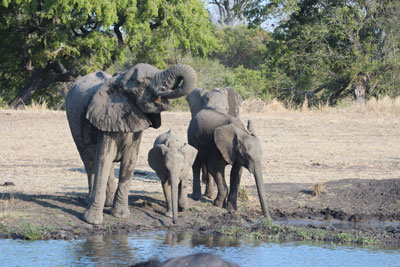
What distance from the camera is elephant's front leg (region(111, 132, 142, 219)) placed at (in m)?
9.50

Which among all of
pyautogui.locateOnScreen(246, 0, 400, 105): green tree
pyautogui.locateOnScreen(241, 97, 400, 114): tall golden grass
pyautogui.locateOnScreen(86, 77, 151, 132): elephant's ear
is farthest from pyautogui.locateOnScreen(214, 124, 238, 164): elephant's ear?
pyautogui.locateOnScreen(246, 0, 400, 105): green tree

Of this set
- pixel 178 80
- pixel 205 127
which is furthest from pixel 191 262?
pixel 205 127

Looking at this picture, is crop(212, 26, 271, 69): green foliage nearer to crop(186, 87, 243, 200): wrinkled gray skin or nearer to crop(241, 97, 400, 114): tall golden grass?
crop(241, 97, 400, 114): tall golden grass

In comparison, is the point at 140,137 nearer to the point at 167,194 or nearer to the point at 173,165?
the point at 173,165

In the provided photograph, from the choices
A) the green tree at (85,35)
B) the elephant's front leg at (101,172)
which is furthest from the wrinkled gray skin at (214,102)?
the green tree at (85,35)

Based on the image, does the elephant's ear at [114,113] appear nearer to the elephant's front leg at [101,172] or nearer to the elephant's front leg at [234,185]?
the elephant's front leg at [101,172]

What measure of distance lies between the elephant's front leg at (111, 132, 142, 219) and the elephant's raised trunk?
1.31 m

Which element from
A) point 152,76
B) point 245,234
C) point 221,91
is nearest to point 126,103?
point 152,76

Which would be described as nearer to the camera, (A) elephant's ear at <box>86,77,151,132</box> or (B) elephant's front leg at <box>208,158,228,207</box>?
(A) elephant's ear at <box>86,77,151,132</box>

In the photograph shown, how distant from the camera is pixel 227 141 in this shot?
1033 centimetres

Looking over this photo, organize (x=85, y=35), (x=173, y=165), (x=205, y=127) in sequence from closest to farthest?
(x=173, y=165) → (x=205, y=127) → (x=85, y=35)

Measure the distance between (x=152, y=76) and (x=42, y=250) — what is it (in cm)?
236

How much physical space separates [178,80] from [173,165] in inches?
64.9

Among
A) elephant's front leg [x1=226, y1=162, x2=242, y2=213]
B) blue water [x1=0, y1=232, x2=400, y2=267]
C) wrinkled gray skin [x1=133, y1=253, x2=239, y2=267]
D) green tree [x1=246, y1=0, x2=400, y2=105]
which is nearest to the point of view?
wrinkled gray skin [x1=133, y1=253, x2=239, y2=267]
